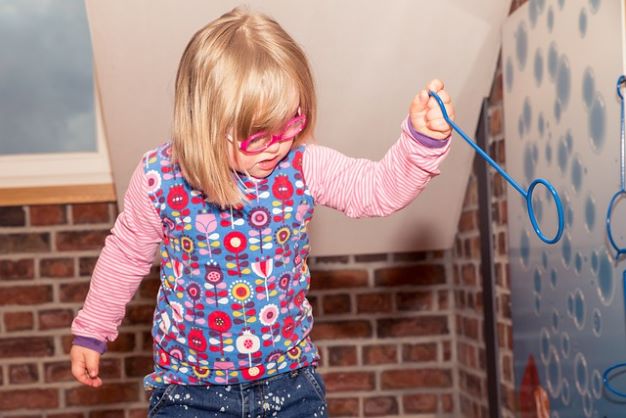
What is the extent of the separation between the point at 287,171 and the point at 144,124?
3.42ft

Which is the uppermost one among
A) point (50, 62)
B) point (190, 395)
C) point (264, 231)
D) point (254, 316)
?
point (50, 62)

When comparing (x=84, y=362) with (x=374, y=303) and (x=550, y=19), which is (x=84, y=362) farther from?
(x=374, y=303)

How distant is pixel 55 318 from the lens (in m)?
2.75

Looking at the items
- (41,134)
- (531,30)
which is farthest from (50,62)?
(531,30)

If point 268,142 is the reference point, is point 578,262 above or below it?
below

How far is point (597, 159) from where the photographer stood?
162cm

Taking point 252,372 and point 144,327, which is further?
point 144,327

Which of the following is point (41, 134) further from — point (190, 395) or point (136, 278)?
point (190, 395)

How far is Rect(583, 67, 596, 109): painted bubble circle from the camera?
1635 mm

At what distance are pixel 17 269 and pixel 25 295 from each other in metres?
0.08

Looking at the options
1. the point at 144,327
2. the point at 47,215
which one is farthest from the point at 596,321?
the point at 47,215

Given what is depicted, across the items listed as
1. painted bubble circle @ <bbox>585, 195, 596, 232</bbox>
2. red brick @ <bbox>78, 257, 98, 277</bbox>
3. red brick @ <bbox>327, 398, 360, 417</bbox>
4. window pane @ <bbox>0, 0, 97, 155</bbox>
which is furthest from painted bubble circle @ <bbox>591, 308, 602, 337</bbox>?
window pane @ <bbox>0, 0, 97, 155</bbox>

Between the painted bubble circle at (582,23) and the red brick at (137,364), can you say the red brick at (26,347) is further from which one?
the painted bubble circle at (582,23)

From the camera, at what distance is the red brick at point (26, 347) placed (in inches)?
108
